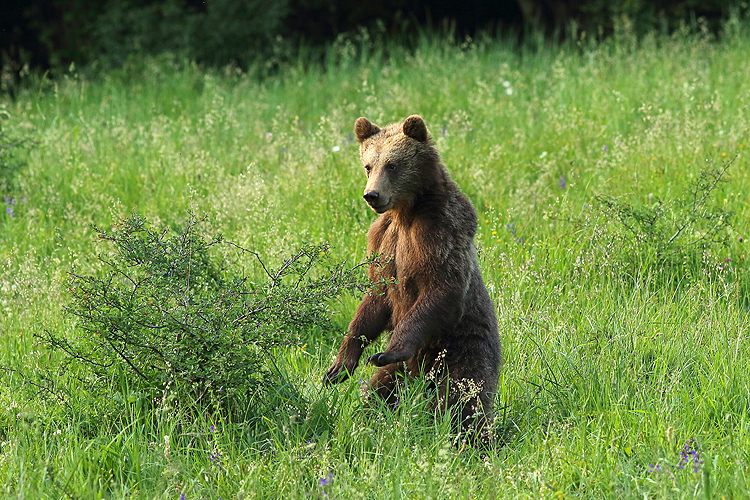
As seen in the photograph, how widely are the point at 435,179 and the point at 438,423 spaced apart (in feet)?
3.72

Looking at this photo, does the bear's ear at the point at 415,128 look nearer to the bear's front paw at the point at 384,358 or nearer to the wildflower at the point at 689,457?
the bear's front paw at the point at 384,358

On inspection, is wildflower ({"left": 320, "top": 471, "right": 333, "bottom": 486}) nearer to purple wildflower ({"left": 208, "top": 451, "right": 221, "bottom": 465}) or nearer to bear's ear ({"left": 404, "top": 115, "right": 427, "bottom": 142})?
purple wildflower ({"left": 208, "top": 451, "right": 221, "bottom": 465})

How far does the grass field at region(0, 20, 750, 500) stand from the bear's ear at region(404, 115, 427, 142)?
114cm

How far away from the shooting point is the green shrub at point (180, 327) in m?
3.33

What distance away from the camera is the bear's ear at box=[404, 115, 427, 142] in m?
3.69

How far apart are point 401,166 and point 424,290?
1.94 ft

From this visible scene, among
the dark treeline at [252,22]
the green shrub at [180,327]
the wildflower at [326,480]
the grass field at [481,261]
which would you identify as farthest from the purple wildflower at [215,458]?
the dark treeline at [252,22]

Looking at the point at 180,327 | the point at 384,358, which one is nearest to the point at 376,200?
the point at 384,358

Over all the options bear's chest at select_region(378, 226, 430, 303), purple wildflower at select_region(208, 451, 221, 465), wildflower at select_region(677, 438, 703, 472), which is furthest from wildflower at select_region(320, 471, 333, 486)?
wildflower at select_region(677, 438, 703, 472)

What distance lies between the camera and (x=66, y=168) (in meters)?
7.30

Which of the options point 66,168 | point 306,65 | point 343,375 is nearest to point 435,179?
point 343,375

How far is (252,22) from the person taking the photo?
13164mm

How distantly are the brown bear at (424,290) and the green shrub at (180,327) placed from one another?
221mm

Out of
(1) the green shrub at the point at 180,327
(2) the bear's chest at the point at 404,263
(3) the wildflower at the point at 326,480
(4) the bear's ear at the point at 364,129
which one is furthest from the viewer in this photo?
(4) the bear's ear at the point at 364,129
